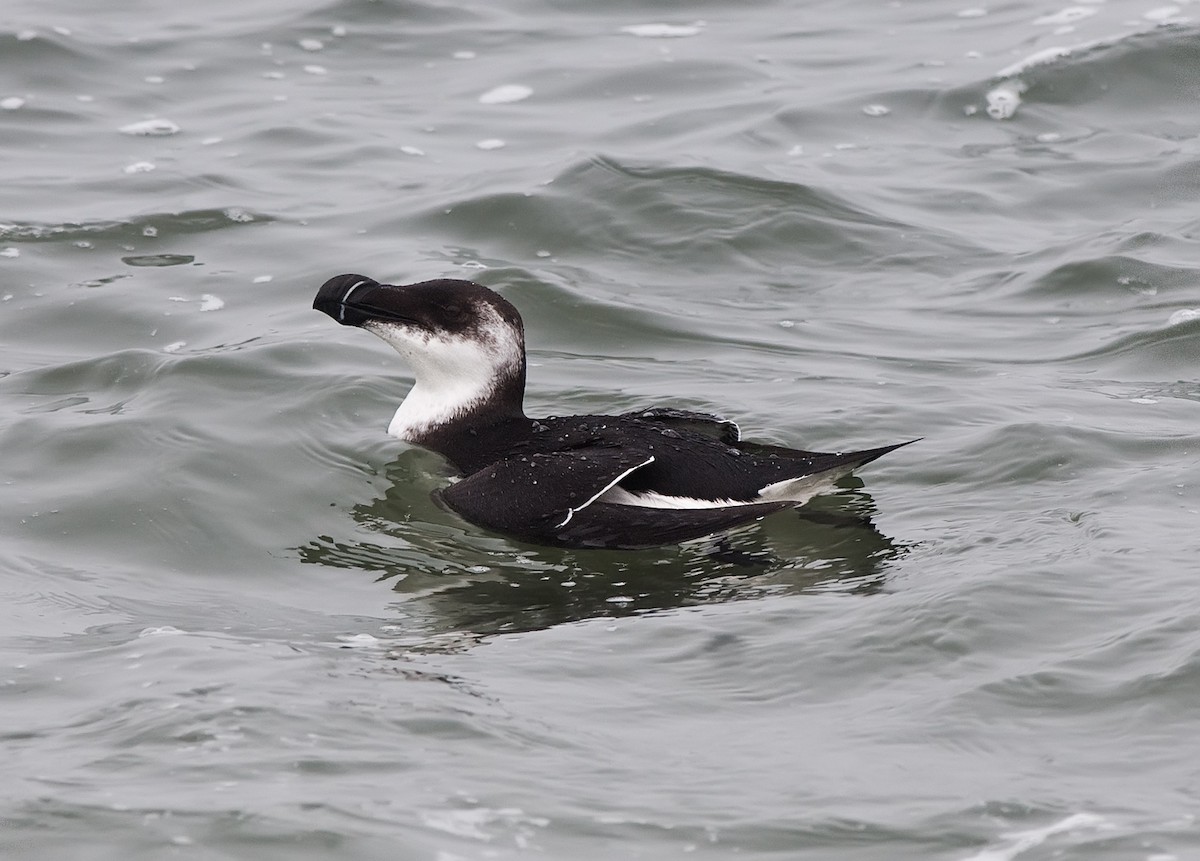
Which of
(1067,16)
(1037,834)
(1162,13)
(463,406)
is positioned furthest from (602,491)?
(1162,13)

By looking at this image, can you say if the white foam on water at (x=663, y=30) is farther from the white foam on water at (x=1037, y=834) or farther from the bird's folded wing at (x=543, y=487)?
the white foam on water at (x=1037, y=834)

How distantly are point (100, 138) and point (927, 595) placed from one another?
788 cm

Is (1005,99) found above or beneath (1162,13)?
beneath

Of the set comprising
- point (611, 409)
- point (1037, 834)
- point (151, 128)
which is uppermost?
point (151, 128)

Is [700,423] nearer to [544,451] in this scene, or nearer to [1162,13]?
[544,451]

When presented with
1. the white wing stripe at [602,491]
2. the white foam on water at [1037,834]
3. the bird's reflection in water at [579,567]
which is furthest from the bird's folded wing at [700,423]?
the white foam on water at [1037,834]

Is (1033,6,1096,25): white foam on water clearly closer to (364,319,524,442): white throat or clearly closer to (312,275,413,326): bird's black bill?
(364,319,524,442): white throat

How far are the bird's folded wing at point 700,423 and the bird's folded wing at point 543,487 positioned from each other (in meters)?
0.42

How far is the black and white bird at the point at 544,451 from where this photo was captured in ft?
19.2

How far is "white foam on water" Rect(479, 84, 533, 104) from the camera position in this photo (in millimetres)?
12266

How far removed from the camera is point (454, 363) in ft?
21.8

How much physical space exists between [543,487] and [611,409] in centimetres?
174

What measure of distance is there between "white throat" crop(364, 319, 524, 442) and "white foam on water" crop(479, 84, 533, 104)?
19.2 feet

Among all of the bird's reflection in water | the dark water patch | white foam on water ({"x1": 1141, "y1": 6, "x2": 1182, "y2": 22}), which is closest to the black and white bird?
the bird's reflection in water
